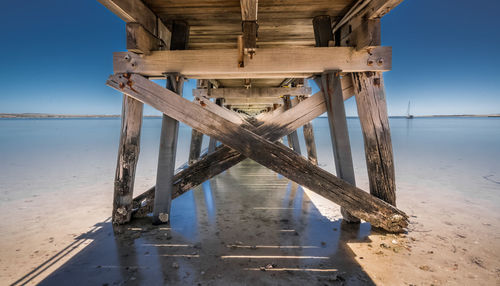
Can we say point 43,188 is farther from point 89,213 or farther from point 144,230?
point 144,230

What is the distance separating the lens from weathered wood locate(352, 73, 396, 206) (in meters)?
2.53

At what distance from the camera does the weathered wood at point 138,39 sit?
2307mm

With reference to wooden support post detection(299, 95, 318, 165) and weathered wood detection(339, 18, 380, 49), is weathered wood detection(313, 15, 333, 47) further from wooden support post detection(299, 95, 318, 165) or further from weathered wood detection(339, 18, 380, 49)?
wooden support post detection(299, 95, 318, 165)

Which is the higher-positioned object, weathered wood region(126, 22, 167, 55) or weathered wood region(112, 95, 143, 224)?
weathered wood region(126, 22, 167, 55)

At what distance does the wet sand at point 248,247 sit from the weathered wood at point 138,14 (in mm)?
2405

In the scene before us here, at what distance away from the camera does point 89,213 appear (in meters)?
3.49

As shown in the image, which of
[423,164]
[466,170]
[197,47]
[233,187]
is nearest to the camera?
[197,47]

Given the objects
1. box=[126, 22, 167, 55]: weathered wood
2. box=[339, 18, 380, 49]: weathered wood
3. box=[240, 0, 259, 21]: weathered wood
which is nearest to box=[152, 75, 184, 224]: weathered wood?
box=[126, 22, 167, 55]: weathered wood

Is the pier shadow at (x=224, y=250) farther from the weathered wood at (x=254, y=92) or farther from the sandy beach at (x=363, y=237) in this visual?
the weathered wood at (x=254, y=92)

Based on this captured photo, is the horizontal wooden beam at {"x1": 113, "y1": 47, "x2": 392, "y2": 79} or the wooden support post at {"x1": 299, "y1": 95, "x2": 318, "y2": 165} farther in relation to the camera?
the wooden support post at {"x1": 299, "y1": 95, "x2": 318, "y2": 165}

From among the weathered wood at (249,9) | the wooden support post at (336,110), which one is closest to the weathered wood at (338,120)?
the wooden support post at (336,110)

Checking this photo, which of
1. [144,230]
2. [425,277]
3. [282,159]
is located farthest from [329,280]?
[144,230]

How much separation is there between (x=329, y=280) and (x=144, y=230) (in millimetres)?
2158

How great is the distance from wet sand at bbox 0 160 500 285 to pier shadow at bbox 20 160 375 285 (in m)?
0.01
